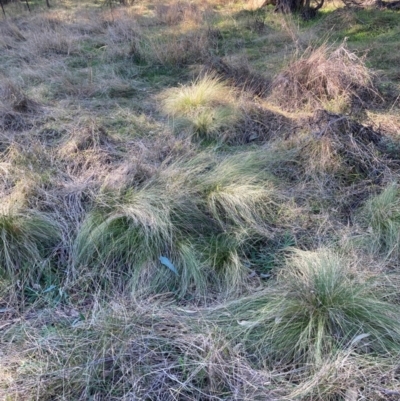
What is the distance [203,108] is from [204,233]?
6.41 feet

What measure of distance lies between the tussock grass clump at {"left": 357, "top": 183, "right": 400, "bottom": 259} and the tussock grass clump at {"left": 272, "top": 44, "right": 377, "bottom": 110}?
180cm

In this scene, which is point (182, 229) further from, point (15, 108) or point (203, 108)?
point (15, 108)

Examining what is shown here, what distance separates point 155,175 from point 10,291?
1.29 metres

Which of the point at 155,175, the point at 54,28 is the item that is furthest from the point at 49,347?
the point at 54,28

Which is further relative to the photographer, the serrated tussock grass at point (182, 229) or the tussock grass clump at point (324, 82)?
the tussock grass clump at point (324, 82)

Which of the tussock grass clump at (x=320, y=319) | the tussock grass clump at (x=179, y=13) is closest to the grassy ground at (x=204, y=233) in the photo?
the tussock grass clump at (x=320, y=319)

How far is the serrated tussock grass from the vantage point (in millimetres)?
2639

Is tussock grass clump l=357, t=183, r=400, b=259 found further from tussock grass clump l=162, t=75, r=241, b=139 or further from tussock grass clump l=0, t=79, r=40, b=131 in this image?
tussock grass clump l=0, t=79, r=40, b=131

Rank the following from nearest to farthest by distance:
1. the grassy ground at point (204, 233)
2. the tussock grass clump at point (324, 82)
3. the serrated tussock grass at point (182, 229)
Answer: the grassy ground at point (204, 233) → the serrated tussock grass at point (182, 229) → the tussock grass clump at point (324, 82)

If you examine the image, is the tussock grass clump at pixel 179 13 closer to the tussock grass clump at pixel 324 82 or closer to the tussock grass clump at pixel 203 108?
the tussock grass clump at pixel 203 108

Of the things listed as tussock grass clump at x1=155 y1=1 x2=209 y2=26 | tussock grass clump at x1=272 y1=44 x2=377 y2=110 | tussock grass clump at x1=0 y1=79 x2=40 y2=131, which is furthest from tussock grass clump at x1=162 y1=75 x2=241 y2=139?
tussock grass clump at x1=155 y1=1 x2=209 y2=26

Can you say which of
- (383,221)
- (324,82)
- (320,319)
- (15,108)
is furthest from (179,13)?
(320,319)

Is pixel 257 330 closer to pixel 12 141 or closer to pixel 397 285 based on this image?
pixel 397 285

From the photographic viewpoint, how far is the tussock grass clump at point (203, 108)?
4309 mm
